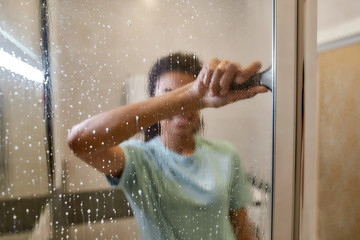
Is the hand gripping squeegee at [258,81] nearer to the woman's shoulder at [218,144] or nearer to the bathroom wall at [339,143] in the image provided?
the woman's shoulder at [218,144]

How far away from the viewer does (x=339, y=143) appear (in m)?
1.47

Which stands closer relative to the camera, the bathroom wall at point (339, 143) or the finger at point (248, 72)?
the finger at point (248, 72)

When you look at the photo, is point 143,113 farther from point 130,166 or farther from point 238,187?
point 238,187

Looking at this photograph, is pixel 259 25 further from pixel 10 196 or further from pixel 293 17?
pixel 10 196

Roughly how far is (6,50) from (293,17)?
0.37 meters

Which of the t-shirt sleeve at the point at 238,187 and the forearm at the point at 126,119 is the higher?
the forearm at the point at 126,119

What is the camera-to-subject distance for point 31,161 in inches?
11.2

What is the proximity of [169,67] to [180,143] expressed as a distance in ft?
0.32

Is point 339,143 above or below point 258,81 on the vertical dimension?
below

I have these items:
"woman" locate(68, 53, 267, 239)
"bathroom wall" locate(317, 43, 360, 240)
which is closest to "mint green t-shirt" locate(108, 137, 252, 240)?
"woman" locate(68, 53, 267, 239)

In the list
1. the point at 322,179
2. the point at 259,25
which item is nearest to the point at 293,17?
the point at 259,25

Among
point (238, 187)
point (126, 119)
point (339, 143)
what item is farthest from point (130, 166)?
point (339, 143)

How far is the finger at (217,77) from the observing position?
35cm

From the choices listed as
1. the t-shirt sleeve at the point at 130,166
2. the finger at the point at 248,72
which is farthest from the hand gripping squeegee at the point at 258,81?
the t-shirt sleeve at the point at 130,166
